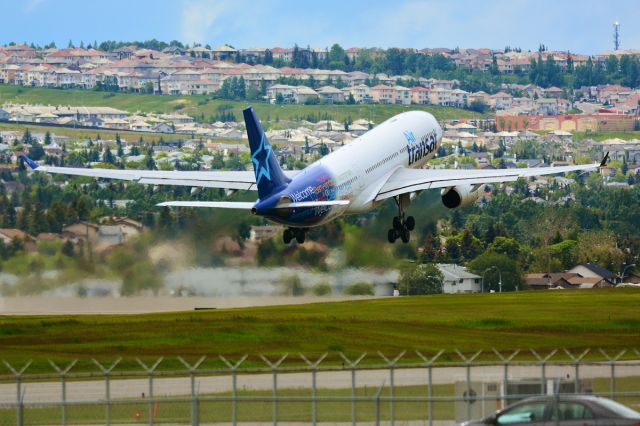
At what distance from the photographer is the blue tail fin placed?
85750 mm

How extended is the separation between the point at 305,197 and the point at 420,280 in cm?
3980

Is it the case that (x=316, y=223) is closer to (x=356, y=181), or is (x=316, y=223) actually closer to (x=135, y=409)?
(x=356, y=181)

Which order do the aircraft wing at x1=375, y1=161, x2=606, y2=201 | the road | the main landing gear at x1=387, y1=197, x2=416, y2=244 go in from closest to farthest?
the road → the aircraft wing at x1=375, y1=161, x2=606, y2=201 → the main landing gear at x1=387, y1=197, x2=416, y2=244

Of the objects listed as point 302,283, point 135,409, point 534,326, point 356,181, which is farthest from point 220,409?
point 302,283

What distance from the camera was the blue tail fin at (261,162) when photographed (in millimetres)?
85750

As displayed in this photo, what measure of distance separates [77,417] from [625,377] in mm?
18500

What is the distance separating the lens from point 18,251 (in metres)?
101

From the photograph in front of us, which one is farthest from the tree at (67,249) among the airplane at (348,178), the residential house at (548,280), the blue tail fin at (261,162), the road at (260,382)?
the residential house at (548,280)

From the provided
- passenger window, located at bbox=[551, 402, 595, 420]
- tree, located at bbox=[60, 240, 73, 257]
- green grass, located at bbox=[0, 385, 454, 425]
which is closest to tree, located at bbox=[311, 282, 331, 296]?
tree, located at bbox=[60, 240, 73, 257]

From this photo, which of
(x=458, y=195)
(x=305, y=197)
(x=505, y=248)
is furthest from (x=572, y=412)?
(x=505, y=248)

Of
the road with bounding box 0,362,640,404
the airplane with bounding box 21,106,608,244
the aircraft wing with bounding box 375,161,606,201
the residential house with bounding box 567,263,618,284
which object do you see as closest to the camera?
the road with bounding box 0,362,640,404

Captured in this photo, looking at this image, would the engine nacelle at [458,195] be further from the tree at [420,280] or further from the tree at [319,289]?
the tree at [420,280]

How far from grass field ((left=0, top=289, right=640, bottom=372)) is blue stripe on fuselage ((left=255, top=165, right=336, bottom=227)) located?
455cm

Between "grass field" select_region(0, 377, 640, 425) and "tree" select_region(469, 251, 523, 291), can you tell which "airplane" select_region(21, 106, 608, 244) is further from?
"tree" select_region(469, 251, 523, 291)
